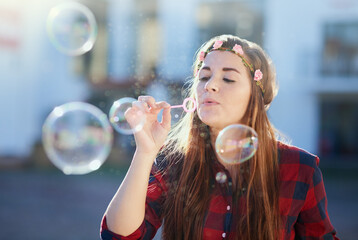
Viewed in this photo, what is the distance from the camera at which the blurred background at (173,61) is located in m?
12.0

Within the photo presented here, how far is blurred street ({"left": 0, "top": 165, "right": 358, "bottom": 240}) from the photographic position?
4.99 meters

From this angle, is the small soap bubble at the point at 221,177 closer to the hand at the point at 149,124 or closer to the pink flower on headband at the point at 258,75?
the hand at the point at 149,124

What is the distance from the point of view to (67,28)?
3.40 meters

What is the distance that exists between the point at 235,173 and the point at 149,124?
0.42 metres

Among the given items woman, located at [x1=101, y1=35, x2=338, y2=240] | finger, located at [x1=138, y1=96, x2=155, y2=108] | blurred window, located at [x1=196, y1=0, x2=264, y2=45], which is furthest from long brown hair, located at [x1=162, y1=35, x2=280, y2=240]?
blurred window, located at [x1=196, y1=0, x2=264, y2=45]

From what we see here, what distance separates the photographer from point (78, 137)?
2646 millimetres

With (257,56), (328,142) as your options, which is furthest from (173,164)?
(328,142)

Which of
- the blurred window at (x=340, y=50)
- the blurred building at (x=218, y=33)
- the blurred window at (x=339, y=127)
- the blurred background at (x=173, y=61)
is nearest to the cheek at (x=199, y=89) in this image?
the blurred background at (x=173, y=61)

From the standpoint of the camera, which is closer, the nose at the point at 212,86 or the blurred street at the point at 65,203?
the nose at the point at 212,86

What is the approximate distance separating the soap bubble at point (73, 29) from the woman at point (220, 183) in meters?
1.66

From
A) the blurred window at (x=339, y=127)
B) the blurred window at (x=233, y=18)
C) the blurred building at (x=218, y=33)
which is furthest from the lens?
the blurred window at (x=339, y=127)

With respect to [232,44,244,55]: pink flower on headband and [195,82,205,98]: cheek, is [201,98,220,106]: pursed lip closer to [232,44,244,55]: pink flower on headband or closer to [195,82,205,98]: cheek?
[195,82,205,98]: cheek

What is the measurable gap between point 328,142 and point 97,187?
345 inches

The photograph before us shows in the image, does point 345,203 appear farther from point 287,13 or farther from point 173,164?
point 287,13
